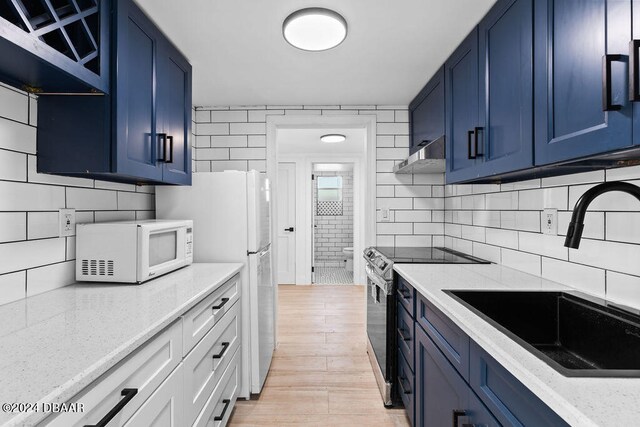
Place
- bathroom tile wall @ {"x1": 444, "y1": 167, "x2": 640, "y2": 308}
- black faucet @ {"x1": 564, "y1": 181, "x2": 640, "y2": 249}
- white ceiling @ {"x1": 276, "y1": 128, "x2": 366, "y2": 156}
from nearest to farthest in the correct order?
black faucet @ {"x1": 564, "y1": 181, "x2": 640, "y2": 249}
bathroom tile wall @ {"x1": 444, "y1": 167, "x2": 640, "y2": 308}
white ceiling @ {"x1": 276, "y1": 128, "x2": 366, "y2": 156}

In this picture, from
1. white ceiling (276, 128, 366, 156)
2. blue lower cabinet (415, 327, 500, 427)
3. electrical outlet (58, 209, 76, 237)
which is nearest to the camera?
blue lower cabinet (415, 327, 500, 427)

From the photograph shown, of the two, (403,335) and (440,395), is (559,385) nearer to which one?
(440,395)

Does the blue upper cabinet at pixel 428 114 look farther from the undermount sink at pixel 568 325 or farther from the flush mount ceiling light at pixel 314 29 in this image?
the undermount sink at pixel 568 325

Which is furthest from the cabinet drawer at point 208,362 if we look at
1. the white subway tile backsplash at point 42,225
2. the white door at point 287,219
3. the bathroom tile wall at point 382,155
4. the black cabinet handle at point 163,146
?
the white door at point 287,219

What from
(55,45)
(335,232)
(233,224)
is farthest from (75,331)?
(335,232)

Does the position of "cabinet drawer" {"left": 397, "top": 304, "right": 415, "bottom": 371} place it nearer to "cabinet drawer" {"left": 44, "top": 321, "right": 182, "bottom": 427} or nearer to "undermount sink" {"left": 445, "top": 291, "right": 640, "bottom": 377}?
"undermount sink" {"left": 445, "top": 291, "right": 640, "bottom": 377}

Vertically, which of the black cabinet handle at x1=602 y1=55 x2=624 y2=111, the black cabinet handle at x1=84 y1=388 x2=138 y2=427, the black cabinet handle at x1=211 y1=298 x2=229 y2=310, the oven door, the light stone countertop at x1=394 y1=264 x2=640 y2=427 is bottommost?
the oven door

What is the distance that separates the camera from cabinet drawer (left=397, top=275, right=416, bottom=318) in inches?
67.5

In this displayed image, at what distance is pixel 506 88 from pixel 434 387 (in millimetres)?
1314

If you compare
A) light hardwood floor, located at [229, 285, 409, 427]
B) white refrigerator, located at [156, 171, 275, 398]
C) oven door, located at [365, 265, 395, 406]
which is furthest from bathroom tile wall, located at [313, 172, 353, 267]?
white refrigerator, located at [156, 171, 275, 398]

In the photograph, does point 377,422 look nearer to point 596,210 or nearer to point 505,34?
point 596,210

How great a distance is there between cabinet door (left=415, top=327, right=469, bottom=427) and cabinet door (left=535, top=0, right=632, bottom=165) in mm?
840

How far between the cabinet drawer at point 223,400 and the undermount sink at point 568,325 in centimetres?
124

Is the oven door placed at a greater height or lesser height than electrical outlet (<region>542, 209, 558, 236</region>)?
lesser
